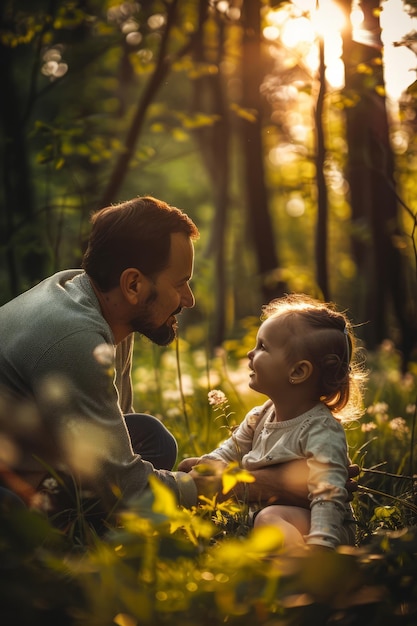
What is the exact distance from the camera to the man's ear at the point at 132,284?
2760mm

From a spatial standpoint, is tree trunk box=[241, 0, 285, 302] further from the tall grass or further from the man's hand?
the tall grass

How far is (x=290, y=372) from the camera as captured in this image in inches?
101

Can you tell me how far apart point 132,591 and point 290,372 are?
1517 mm

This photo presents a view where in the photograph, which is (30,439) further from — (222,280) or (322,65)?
(222,280)

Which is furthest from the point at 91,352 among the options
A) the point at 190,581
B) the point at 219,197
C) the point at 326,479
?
the point at 219,197

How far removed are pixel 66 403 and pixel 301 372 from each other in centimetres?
86

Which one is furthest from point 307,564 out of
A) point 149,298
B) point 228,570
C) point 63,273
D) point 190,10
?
point 190,10

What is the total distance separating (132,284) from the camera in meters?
2.78

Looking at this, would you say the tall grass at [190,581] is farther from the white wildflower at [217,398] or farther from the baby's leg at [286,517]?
the white wildflower at [217,398]

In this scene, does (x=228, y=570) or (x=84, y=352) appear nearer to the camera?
(x=228, y=570)

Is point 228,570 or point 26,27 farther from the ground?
point 26,27

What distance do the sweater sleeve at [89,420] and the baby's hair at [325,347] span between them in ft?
2.07

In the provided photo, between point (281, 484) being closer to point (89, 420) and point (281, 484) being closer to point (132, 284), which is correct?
point (89, 420)

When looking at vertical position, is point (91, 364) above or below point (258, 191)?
below
